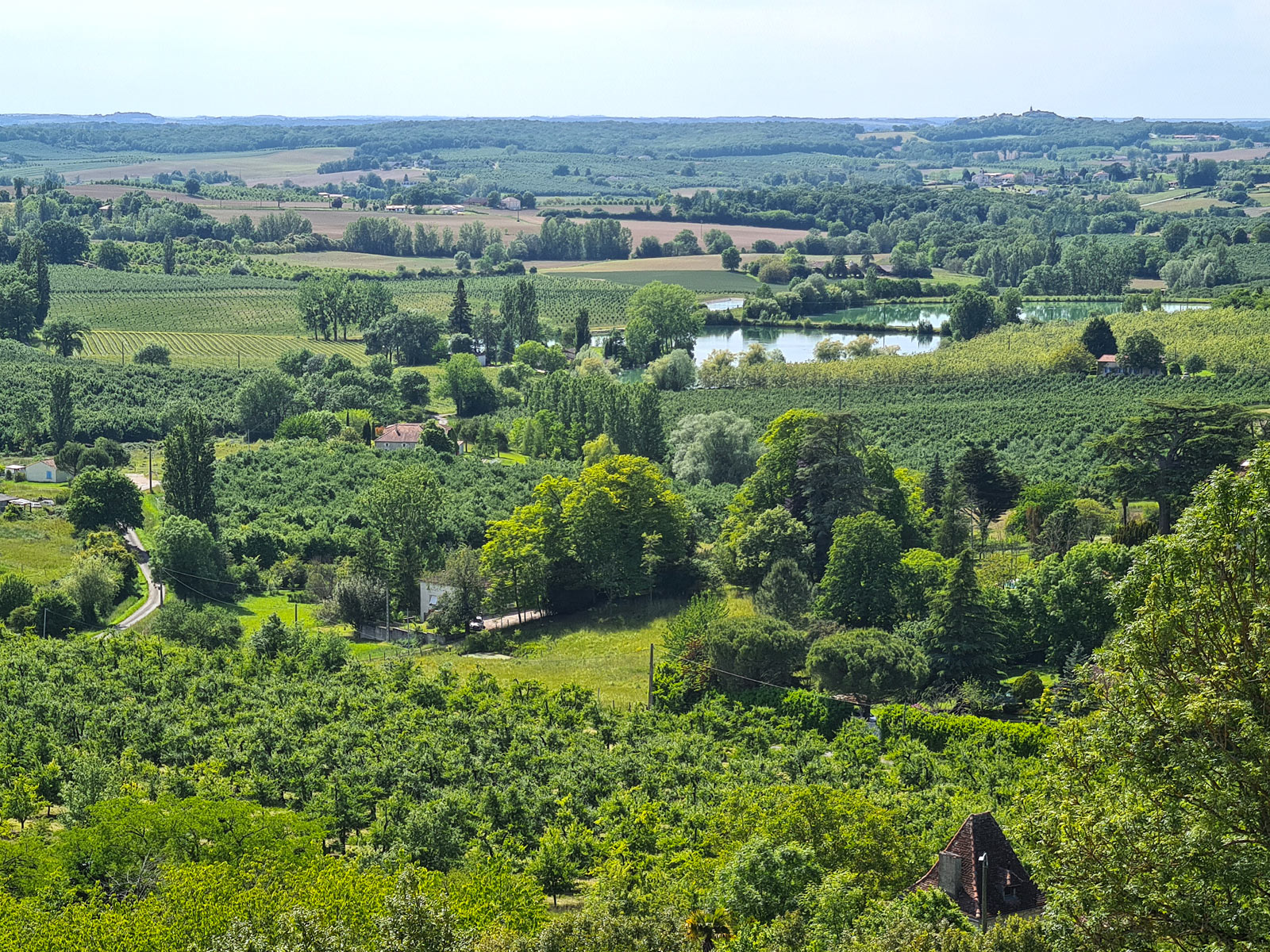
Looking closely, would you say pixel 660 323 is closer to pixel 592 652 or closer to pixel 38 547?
pixel 38 547

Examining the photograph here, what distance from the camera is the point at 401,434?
9194 centimetres

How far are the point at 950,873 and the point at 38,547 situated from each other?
53.1 metres

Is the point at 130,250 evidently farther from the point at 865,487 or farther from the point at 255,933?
the point at 255,933

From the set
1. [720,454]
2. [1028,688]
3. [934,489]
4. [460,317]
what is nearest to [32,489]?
[720,454]

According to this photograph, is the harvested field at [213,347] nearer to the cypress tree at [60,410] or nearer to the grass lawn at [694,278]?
the cypress tree at [60,410]

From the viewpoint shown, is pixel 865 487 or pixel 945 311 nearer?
pixel 865 487

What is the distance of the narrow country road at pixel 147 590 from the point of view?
59562mm

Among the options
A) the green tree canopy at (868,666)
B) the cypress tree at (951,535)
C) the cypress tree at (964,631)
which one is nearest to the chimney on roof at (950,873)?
the green tree canopy at (868,666)

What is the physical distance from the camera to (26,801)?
116ft

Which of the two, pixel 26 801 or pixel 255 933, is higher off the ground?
pixel 255 933

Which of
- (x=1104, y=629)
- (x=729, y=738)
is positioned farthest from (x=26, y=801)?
(x=1104, y=629)

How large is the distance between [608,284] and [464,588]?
11360 centimetres

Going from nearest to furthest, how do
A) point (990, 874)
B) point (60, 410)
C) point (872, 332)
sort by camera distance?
point (990, 874) < point (60, 410) < point (872, 332)

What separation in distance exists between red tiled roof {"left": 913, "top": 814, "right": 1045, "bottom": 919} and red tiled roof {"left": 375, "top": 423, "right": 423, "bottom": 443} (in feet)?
221
